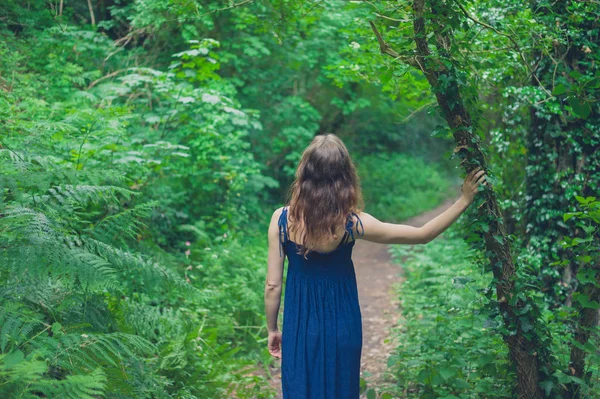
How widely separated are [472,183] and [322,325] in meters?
1.23

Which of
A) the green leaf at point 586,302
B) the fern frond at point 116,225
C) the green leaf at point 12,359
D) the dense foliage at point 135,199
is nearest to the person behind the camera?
the green leaf at point 12,359

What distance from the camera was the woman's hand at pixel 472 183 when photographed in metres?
3.40

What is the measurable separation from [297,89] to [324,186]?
1008cm

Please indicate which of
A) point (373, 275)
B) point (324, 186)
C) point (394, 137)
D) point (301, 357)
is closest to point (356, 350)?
point (301, 357)

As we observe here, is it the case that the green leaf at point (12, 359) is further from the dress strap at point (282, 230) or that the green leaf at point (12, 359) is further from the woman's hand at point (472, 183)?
the woman's hand at point (472, 183)

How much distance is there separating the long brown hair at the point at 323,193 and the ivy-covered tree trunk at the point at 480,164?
Result: 2.36 ft

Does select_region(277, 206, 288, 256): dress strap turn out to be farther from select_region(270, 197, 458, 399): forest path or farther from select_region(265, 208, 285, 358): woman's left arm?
select_region(270, 197, 458, 399): forest path

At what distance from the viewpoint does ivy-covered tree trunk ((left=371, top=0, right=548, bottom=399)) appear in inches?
137

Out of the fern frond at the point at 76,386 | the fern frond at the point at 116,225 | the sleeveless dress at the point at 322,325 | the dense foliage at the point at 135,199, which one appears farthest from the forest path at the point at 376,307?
the fern frond at the point at 76,386

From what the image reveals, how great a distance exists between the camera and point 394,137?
20.5 meters

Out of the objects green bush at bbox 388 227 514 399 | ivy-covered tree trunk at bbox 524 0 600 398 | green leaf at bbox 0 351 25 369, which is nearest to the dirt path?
green bush at bbox 388 227 514 399

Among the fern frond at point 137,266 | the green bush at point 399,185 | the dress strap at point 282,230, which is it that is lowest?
the green bush at point 399,185

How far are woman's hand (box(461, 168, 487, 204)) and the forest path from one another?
6.36ft

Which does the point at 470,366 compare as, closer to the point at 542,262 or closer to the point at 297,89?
the point at 542,262
